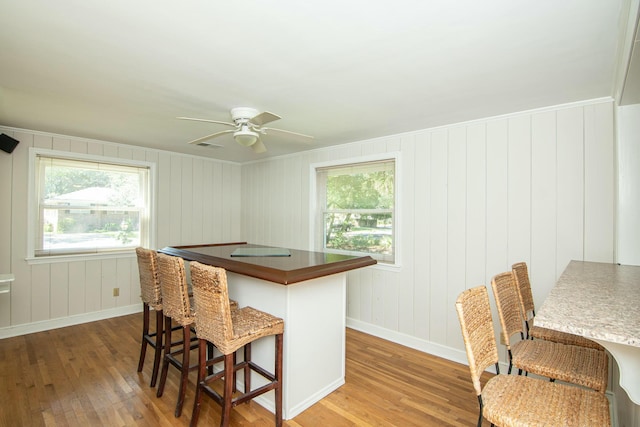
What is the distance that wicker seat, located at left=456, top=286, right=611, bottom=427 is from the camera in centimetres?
116

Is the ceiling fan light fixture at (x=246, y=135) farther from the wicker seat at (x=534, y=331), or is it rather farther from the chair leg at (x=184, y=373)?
the wicker seat at (x=534, y=331)

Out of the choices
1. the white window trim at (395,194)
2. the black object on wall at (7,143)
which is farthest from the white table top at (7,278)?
the white window trim at (395,194)

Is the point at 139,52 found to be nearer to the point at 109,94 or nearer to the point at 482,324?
the point at 109,94

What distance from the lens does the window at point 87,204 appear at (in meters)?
3.79

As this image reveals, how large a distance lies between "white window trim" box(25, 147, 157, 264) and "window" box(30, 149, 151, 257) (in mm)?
12

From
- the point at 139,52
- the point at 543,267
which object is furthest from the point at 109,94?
the point at 543,267

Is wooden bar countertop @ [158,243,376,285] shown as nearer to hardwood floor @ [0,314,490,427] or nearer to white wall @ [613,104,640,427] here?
hardwood floor @ [0,314,490,427]

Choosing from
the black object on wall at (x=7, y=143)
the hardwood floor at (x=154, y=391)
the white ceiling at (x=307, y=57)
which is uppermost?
the white ceiling at (x=307, y=57)

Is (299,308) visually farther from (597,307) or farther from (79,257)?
(79,257)

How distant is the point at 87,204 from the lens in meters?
4.09

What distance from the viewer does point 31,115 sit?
10.0 ft

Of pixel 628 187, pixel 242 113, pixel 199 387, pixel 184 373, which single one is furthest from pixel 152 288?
pixel 628 187

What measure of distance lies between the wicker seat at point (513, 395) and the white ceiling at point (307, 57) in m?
1.30

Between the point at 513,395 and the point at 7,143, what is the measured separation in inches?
195
